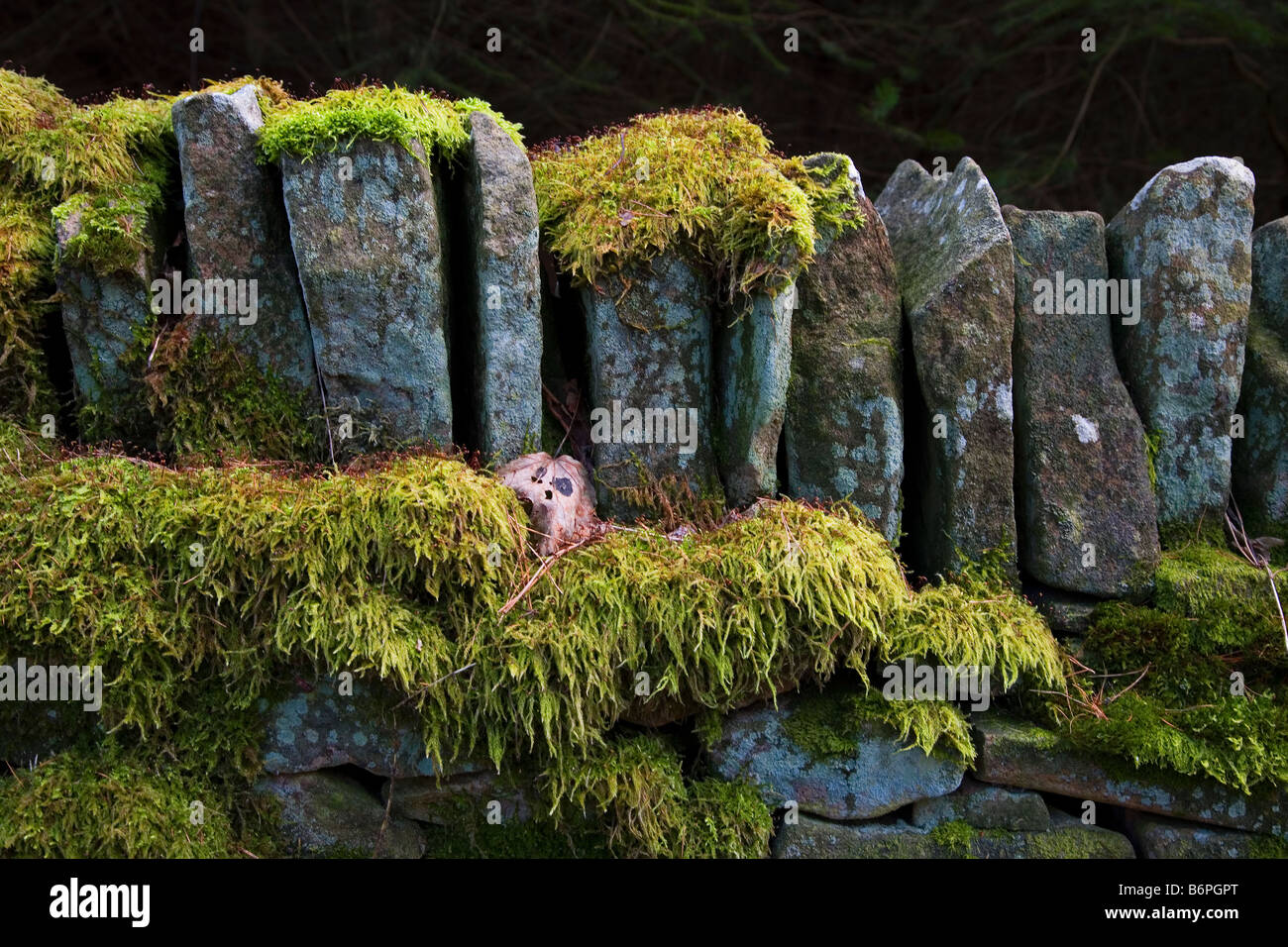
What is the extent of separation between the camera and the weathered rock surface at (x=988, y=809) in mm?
3074

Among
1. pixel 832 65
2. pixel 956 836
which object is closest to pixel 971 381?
pixel 956 836

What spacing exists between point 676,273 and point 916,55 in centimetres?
406

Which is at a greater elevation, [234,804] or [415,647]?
[415,647]

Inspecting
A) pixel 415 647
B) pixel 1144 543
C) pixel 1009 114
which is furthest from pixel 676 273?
pixel 1009 114

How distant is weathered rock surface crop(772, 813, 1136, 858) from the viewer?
3021 mm

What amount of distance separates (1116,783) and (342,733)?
237 centimetres

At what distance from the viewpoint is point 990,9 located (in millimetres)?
6094

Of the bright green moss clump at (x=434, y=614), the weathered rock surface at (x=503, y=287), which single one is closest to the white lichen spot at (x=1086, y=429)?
the bright green moss clump at (x=434, y=614)

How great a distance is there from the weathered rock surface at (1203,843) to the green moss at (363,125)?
2.99 meters

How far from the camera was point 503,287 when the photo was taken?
308 cm

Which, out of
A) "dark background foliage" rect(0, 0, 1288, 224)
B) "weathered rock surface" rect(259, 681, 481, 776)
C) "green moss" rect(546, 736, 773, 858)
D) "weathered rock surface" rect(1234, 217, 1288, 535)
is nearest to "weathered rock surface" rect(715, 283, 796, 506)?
"green moss" rect(546, 736, 773, 858)
